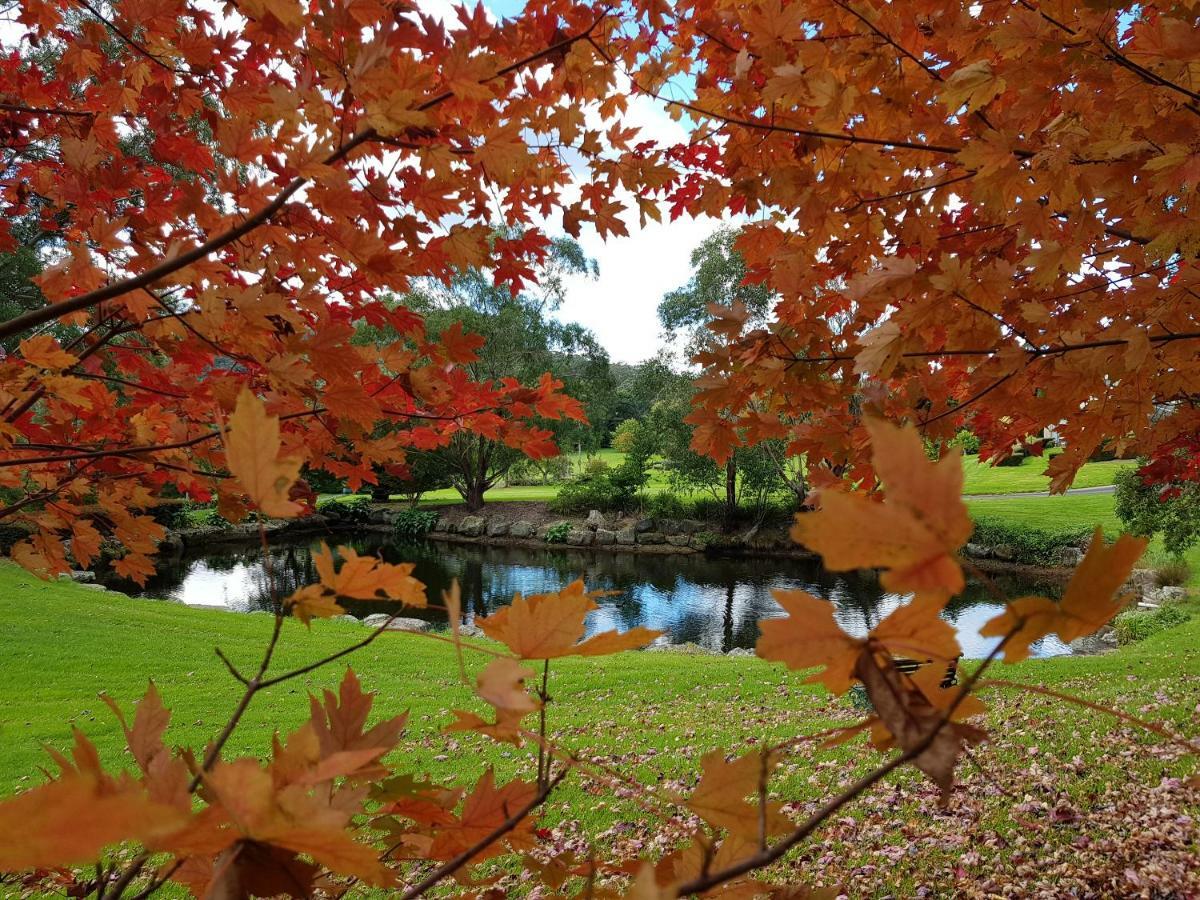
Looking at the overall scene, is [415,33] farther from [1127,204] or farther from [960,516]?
[1127,204]

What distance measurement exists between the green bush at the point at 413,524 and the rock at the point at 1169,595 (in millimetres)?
19715

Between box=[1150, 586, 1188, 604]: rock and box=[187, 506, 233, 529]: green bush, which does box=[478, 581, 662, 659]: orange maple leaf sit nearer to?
→ box=[1150, 586, 1188, 604]: rock

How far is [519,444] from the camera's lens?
6.53 feet

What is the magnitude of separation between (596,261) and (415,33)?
25223mm

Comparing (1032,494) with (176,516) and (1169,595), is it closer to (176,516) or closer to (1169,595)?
(1169,595)

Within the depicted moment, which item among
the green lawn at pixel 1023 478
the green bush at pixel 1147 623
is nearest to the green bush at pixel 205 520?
the green bush at pixel 1147 623

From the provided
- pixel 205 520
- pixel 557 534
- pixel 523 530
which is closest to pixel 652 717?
pixel 557 534

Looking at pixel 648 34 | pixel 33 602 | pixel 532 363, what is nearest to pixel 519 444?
pixel 648 34

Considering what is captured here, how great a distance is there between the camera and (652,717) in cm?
565

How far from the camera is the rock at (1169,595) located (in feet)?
36.0

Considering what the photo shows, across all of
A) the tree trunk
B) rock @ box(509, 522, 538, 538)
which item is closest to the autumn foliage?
the tree trunk

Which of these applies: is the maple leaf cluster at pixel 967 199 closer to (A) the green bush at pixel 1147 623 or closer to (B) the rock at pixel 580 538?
(A) the green bush at pixel 1147 623

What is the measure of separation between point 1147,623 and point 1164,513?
2165mm

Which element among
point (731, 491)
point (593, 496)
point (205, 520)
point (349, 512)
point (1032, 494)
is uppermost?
point (731, 491)
